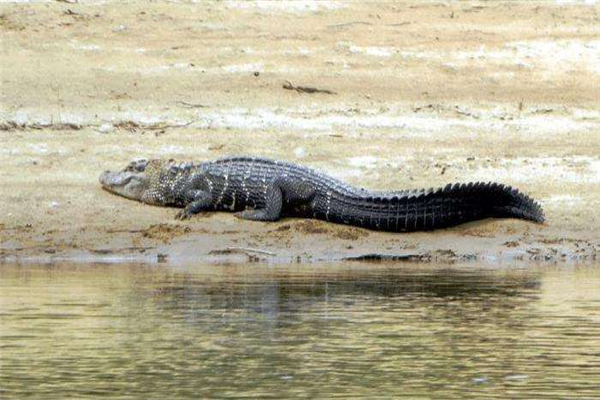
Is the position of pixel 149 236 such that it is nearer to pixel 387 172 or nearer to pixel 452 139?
pixel 387 172

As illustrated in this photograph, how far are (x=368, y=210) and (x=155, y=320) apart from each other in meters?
5.92

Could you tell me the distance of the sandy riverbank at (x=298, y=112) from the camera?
56.1ft

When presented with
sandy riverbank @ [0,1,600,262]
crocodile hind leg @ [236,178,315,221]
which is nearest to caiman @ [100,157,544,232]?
crocodile hind leg @ [236,178,315,221]

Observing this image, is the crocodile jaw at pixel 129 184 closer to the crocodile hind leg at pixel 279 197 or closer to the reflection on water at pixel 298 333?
the crocodile hind leg at pixel 279 197

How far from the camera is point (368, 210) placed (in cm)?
1720

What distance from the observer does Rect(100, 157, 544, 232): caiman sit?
17.2 metres

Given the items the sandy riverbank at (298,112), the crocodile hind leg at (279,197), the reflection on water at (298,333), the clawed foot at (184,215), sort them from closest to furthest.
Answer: the reflection on water at (298,333) → the sandy riverbank at (298,112) → the crocodile hind leg at (279,197) → the clawed foot at (184,215)

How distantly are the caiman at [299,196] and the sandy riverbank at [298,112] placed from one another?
17cm

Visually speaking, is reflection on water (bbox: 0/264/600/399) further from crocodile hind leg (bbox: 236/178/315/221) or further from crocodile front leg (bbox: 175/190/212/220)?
crocodile front leg (bbox: 175/190/212/220)

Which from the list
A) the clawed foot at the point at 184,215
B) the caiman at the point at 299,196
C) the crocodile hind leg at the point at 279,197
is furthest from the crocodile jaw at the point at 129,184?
the crocodile hind leg at the point at 279,197

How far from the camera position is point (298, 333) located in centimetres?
1106

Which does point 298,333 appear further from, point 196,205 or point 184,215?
point 196,205

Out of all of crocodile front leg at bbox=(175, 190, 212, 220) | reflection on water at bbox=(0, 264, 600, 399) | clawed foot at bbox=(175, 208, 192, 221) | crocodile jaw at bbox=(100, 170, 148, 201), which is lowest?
reflection on water at bbox=(0, 264, 600, 399)

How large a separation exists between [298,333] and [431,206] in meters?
6.31
